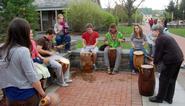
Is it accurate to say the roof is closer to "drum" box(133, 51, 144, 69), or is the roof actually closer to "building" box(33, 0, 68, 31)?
"building" box(33, 0, 68, 31)

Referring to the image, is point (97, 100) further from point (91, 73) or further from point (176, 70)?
point (91, 73)

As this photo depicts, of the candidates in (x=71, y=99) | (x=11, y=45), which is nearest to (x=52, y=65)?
(x=71, y=99)

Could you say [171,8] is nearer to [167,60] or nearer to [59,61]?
[59,61]

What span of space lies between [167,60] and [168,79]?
1.33ft

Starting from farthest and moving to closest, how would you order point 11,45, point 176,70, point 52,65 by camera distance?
point 52,65 → point 176,70 → point 11,45

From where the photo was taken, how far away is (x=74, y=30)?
22406 millimetres

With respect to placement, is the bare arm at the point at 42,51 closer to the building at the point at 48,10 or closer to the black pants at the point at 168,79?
the black pants at the point at 168,79

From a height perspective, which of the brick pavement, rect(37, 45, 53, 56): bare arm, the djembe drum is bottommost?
the brick pavement

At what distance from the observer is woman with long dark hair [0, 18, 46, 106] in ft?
8.36

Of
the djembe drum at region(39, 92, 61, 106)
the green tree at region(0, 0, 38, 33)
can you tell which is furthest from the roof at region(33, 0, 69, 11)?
the djembe drum at region(39, 92, 61, 106)

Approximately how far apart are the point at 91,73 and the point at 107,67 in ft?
1.80

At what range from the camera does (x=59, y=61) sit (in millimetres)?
6441

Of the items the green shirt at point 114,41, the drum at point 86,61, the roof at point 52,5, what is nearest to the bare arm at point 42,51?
the drum at point 86,61

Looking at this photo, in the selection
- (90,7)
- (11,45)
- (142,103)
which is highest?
(90,7)
